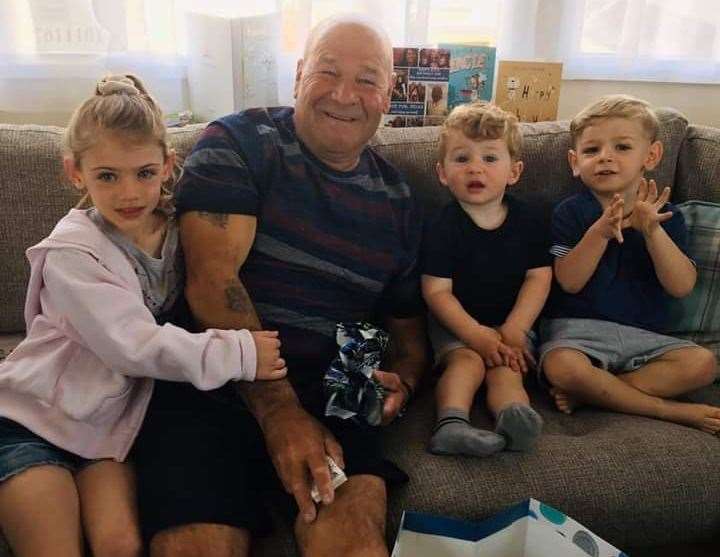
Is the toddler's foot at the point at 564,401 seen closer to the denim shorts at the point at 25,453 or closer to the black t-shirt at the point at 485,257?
the black t-shirt at the point at 485,257

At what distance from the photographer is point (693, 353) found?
5.39 feet

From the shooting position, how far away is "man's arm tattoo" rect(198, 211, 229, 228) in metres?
1.41

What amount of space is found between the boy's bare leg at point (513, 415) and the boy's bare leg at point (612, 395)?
0.41 feet

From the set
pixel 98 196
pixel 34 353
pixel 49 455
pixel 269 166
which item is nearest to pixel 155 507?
pixel 49 455

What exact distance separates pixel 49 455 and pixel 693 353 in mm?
1397

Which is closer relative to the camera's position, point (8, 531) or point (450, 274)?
point (8, 531)

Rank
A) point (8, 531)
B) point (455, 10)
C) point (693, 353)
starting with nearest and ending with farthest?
point (8, 531)
point (693, 353)
point (455, 10)

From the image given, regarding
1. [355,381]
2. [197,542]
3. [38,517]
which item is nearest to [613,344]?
[355,381]

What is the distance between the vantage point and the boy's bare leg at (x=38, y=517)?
1.11m

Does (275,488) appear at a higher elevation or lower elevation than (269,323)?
lower

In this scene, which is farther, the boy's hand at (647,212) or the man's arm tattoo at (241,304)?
the boy's hand at (647,212)

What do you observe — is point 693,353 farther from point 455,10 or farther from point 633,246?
point 455,10

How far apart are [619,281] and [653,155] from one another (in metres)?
0.34

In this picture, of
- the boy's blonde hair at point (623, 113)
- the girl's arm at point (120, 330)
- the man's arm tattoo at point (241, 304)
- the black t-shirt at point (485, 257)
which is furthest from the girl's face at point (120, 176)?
the boy's blonde hair at point (623, 113)
